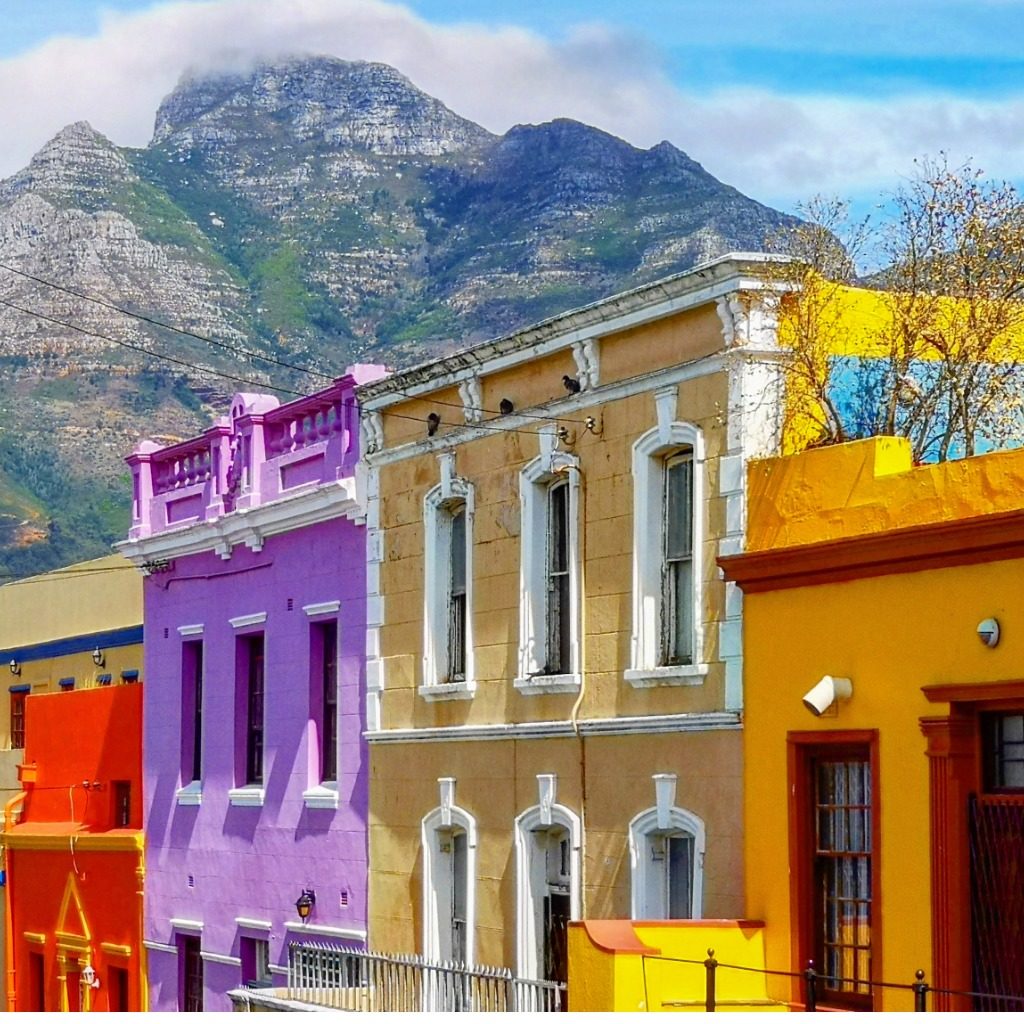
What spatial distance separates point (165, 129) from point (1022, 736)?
178984 millimetres

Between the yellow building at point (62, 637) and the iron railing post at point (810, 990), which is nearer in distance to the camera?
the iron railing post at point (810, 990)

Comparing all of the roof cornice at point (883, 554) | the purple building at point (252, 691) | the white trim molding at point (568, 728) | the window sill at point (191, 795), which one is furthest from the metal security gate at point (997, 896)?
the window sill at point (191, 795)

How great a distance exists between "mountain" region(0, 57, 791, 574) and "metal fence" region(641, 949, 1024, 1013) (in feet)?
365

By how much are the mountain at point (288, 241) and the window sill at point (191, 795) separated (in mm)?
99036

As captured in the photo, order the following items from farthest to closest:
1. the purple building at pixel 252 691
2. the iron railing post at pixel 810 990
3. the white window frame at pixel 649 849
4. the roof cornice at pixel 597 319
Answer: the purple building at pixel 252 691 < the white window frame at pixel 649 849 < the roof cornice at pixel 597 319 < the iron railing post at pixel 810 990

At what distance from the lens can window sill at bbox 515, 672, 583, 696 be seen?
18906mm

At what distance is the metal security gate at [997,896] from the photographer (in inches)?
548

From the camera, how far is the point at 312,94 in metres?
188

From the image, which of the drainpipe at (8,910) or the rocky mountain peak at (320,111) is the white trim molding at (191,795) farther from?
the rocky mountain peak at (320,111)

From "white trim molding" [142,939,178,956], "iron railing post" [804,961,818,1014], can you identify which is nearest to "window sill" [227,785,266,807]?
"white trim molding" [142,939,178,956]

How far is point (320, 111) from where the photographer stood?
18762 centimetres

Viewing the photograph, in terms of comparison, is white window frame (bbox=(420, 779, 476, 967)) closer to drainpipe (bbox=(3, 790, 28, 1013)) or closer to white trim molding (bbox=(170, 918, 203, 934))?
white trim molding (bbox=(170, 918, 203, 934))

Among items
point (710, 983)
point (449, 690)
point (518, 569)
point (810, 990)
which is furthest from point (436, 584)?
point (810, 990)

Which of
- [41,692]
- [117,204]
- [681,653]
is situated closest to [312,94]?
[117,204]
